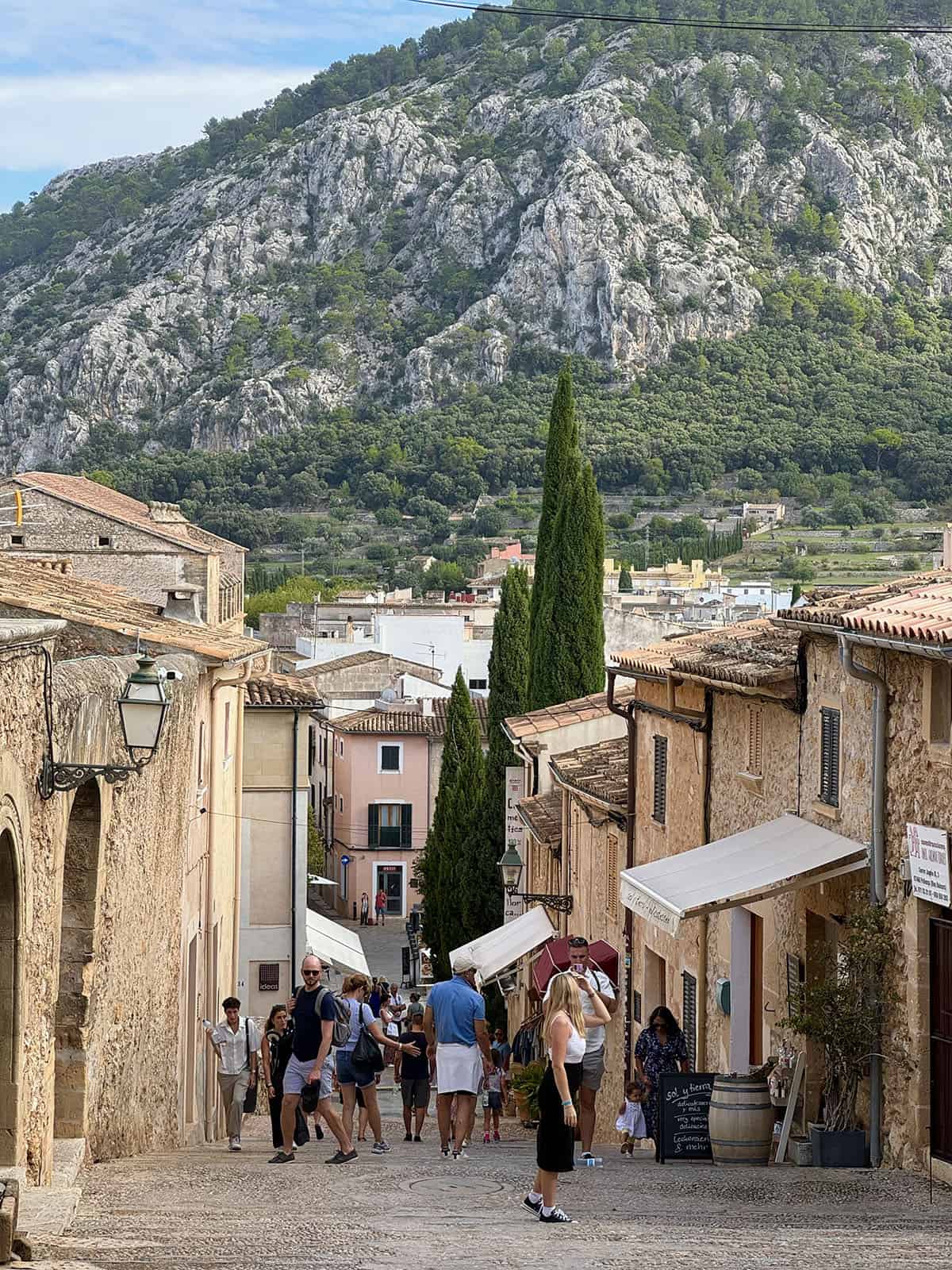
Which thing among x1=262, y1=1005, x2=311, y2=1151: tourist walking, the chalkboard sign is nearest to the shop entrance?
the chalkboard sign

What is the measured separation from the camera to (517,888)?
30.9m

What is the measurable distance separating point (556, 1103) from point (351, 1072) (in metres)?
4.34

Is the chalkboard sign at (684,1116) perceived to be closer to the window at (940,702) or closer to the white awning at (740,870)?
the white awning at (740,870)

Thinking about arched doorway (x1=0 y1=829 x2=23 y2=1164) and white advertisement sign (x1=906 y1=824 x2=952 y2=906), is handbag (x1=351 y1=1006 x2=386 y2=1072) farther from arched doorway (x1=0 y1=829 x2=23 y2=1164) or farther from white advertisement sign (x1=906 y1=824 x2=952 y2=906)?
arched doorway (x1=0 y1=829 x2=23 y2=1164)

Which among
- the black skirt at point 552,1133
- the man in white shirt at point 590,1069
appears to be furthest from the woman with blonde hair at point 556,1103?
the man in white shirt at point 590,1069

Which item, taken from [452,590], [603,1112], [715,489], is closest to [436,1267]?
[603,1112]

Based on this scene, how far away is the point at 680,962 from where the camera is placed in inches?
679

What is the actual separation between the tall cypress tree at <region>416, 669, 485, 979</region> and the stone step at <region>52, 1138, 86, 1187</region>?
28306 mm

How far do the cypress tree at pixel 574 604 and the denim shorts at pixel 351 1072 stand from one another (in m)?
25.6

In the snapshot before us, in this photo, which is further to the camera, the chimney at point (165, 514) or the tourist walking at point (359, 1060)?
the chimney at point (165, 514)

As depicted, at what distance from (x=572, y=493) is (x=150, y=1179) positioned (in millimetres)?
33510

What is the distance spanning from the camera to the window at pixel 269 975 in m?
27.8

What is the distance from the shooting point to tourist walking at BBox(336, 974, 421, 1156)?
12.5m

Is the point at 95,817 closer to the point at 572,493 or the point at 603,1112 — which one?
the point at 603,1112
